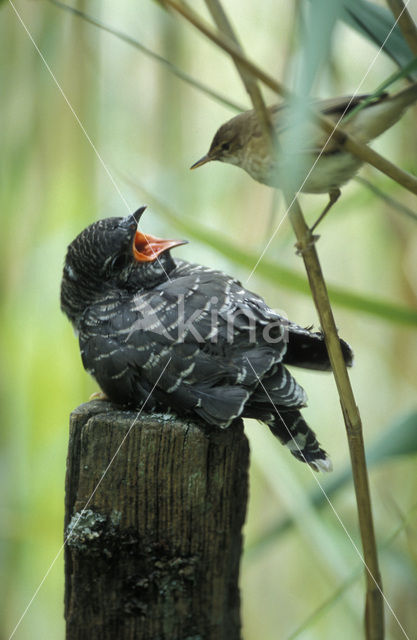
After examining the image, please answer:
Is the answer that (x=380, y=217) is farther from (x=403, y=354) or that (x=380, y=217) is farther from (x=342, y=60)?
(x=342, y=60)

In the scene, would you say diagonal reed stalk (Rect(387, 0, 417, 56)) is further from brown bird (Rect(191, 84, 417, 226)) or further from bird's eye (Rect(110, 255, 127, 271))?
bird's eye (Rect(110, 255, 127, 271))

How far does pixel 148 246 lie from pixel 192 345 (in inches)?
14.1

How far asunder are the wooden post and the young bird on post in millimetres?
62

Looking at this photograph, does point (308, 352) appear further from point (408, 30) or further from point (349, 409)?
point (408, 30)

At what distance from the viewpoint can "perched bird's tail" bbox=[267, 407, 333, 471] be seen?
1170 mm

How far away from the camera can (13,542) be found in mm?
2066

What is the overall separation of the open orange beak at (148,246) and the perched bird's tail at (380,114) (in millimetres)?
474

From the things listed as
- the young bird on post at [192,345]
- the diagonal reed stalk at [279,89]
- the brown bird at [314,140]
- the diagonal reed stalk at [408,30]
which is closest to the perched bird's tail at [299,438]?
the young bird on post at [192,345]

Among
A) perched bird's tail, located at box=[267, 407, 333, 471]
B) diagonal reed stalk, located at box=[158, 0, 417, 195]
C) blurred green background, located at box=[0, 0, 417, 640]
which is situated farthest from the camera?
blurred green background, located at box=[0, 0, 417, 640]

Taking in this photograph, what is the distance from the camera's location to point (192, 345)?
3.67 ft

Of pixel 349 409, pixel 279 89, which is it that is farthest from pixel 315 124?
pixel 349 409

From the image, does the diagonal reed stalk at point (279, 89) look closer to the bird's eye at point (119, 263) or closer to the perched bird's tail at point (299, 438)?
the perched bird's tail at point (299, 438)

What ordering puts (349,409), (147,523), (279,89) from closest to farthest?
(279,89) → (349,409) → (147,523)

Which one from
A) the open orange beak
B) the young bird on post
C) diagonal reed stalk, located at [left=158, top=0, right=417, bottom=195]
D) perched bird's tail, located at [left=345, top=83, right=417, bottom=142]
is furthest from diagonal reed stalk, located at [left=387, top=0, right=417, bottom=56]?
the open orange beak
